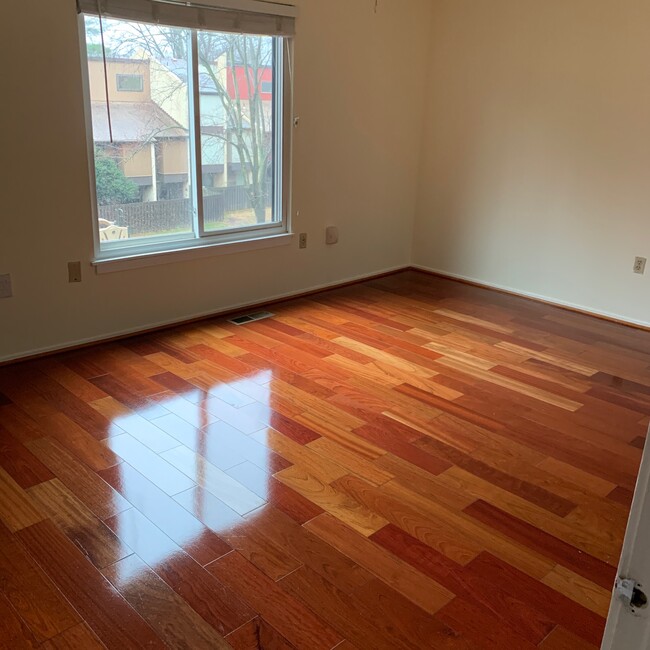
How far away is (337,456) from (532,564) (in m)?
0.82

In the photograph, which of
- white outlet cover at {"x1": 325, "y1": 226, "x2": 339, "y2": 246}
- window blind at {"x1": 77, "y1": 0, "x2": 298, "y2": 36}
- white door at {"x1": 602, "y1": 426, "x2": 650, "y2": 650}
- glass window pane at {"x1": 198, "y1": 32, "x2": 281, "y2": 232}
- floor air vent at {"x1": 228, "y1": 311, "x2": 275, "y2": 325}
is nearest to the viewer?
white door at {"x1": 602, "y1": 426, "x2": 650, "y2": 650}

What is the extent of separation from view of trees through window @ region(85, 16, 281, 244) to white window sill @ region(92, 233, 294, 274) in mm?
112

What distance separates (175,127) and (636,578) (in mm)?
3468

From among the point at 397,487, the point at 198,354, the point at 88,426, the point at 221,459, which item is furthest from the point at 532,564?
the point at 198,354

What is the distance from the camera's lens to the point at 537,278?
182 inches

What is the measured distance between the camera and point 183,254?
3.76 meters

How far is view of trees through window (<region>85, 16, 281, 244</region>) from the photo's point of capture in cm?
332

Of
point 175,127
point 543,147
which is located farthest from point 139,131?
point 543,147

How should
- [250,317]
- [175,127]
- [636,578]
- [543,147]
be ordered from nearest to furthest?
[636,578] < [175,127] < [250,317] < [543,147]

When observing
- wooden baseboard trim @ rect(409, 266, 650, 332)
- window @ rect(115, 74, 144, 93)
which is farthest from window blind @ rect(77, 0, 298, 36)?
wooden baseboard trim @ rect(409, 266, 650, 332)

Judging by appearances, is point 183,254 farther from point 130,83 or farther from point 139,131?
point 130,83

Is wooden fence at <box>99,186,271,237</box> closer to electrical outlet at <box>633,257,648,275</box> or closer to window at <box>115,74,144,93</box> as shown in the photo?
window at <box>115,74,144,93</box>

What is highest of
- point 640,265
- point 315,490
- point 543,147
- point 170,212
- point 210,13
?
point 210,13

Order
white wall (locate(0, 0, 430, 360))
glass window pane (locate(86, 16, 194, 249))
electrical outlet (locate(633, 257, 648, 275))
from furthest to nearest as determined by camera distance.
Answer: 1. electrical outlet (locate(633, 257, 648, 275))
2. glass window pane (locate(86, 16, 194, 249))
3. white wall (locate(0, 0, 430, 360))
